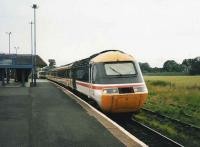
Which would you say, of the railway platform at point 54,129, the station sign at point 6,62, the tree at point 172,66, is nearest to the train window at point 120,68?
the railway platform at point 54,129

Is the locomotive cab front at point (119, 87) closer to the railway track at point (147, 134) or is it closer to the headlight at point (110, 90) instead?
the headlight at point (110, 90)

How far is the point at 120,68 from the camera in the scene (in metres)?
15.2

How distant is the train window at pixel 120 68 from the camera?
15.0 m

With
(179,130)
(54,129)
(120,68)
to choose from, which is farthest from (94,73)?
(54,129)

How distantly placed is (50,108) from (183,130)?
19.2ft

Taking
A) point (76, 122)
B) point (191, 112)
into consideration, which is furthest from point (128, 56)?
point (191, 112)

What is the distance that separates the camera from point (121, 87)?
14359 millimetres

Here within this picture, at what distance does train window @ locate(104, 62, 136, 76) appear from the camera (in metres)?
15.0

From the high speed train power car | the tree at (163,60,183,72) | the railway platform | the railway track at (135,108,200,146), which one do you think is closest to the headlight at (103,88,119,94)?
the high speed train power car

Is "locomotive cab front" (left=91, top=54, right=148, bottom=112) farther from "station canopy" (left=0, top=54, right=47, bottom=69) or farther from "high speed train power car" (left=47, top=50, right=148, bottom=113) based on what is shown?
"station canopy" (left=0, top=54, right=47, bottom=69)

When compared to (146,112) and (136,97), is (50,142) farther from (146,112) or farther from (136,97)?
(146,112)

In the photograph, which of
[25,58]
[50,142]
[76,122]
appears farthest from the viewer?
[25,58]

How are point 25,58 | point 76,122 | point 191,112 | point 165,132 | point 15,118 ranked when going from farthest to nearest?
point 25,58
point 191,112
point 165,132
point 15,118
point 76,122

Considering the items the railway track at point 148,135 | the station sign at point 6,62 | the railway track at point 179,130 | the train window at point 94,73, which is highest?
the station sign at point 6,62
